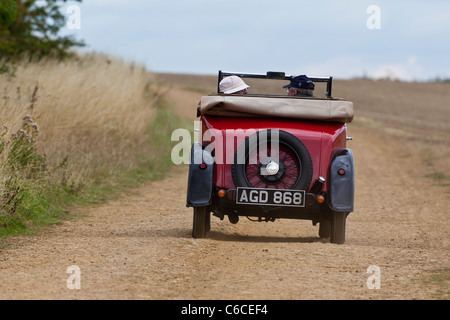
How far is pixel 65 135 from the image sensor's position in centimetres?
1378

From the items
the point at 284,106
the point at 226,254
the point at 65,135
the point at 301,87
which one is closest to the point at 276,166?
the point at 284,106

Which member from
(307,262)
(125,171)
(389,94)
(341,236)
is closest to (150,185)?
(125,171)

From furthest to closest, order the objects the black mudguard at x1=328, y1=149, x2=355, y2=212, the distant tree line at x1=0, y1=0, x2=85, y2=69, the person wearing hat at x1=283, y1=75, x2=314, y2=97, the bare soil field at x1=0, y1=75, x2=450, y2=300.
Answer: the distant tree line at x1=0, y1=0, x2=85, y2=69 → the person wearing hat at x1=283, y1=75, x2=314, y2=97 → the black mudguard at x1=328, y1=149, x2=355, y2=212 → the bare soil field at x1=0, y1=75, x2=450, y2=300

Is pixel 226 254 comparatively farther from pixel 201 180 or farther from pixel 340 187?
pixel 340 187

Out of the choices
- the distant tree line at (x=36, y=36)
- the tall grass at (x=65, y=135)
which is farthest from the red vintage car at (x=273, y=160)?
the distant tree line at (x=36, y=36)

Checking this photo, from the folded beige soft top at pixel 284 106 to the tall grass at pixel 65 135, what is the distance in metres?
2.67

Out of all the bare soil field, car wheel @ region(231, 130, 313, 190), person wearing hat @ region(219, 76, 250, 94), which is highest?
person wearing hat @ region(219, 76, 250, 94)

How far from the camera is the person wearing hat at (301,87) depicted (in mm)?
9398

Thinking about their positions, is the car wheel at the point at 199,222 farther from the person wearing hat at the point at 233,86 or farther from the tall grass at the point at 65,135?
the tall grass at the point at 65,135

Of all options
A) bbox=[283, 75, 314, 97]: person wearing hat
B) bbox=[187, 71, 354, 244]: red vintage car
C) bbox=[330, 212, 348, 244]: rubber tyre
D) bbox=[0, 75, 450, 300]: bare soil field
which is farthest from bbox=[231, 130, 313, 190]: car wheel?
bbox=[283, 75, 314, 97]: person wearing hat

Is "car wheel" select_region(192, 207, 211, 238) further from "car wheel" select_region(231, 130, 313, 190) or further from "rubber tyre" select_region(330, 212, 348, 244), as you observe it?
"rubber tyre" select_region(330, 212, 348, 244)

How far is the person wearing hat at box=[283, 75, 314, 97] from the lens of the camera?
9.40 meters

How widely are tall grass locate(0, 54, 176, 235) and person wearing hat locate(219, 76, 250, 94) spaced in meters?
2.63

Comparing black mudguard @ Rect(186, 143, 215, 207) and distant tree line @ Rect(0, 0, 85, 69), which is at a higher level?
distant tree line @ Rect(0, 0, 85, 69)
